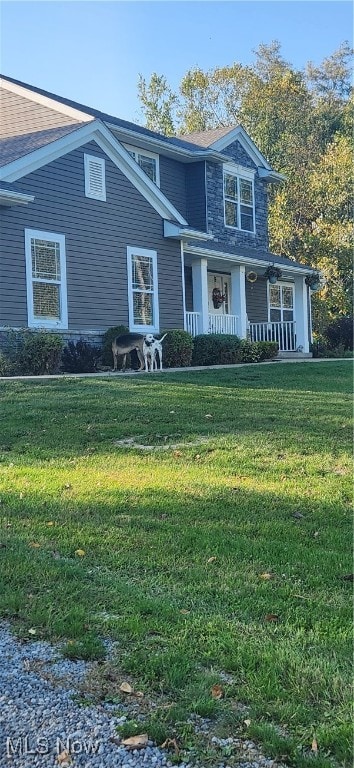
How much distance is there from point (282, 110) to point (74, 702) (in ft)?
131

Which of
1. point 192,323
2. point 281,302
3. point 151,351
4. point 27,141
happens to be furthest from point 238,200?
point 151,351

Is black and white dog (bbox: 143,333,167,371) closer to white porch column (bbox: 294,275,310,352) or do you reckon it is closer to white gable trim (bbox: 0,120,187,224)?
white gable trim (bbox: 0,120,187,224)

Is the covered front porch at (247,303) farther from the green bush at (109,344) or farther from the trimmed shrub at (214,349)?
the green bush at (109,344)

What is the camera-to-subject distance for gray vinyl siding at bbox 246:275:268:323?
2244cm

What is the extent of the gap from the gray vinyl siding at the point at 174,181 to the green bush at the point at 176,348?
19.9ft

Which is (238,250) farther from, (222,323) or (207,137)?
(207,137)

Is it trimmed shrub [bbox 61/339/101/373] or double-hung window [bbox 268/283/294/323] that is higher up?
double-hung window [bbox 268/283/294/323]

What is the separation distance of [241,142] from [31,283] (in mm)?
11533

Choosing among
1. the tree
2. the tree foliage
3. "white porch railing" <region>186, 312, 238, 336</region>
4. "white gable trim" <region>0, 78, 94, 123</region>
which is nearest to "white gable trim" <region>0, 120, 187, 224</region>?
"white gable trim" <region>0, 78, 94, 123</region>

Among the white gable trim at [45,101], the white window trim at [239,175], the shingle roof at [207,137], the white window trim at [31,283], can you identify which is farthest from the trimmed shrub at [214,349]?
the shingle roof at [207,137]

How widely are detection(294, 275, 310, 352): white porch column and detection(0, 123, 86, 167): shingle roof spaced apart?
10197 mm

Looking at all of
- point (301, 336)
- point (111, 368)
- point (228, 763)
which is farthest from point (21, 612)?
point (301, 336)

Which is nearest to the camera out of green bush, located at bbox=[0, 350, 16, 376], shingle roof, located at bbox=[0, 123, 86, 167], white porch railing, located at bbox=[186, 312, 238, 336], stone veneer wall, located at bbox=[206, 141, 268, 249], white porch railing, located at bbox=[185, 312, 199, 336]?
green bush, located at bbox=[0, 350, 16, 376]

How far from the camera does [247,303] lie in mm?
22344
